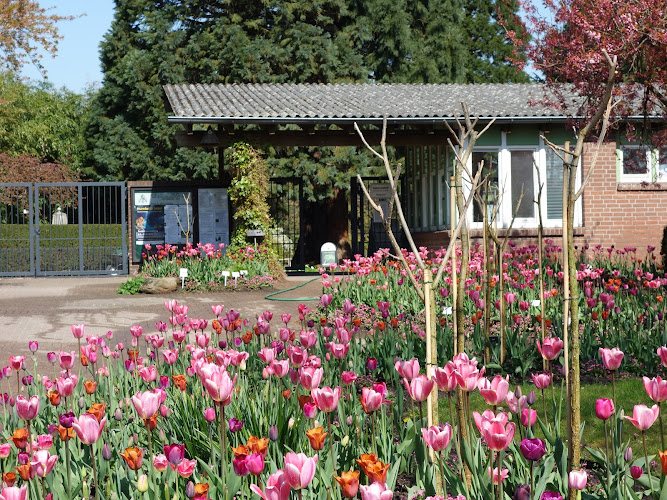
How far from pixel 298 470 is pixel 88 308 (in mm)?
10916

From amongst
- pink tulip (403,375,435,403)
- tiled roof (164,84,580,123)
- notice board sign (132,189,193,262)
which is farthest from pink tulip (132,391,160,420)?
notice board sign (132,189,193,262)

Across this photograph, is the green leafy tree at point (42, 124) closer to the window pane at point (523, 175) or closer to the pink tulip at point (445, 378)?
the window pane at point (523, 175)

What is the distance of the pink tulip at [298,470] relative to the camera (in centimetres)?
192

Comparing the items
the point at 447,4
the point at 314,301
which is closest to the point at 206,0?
the point at 447,4

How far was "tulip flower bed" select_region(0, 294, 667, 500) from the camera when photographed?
89.3 inches

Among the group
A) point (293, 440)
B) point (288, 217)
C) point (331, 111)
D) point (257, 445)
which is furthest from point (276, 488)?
point (288, 217)

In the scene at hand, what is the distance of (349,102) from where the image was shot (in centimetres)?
1878

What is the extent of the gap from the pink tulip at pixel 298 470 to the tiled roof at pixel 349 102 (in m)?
13.1

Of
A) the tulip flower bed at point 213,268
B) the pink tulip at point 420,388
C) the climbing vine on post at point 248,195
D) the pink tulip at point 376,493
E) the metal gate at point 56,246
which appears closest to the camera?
the pink tulip at point 376,493

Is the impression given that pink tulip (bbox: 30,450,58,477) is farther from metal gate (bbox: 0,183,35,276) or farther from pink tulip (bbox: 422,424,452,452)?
metal gate (bbox: 0,183,35,276)

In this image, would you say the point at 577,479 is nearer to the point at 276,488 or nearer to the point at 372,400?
the point at 372,400

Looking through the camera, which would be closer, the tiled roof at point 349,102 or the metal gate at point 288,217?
the tiled roof at point 349,102

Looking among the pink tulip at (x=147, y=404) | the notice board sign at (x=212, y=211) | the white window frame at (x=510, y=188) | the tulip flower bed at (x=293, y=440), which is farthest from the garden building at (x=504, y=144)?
the pink tulip at (x=147, y=404)

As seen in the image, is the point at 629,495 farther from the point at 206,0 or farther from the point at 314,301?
the point at 206,0
